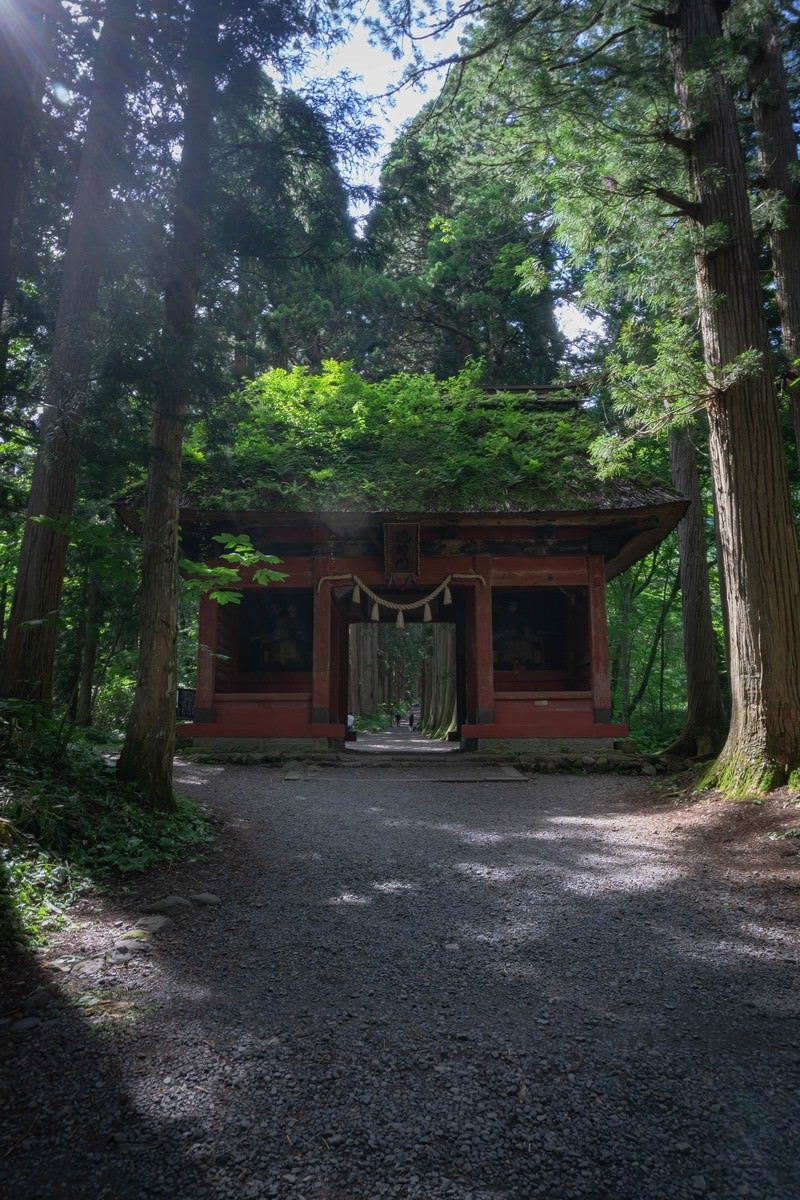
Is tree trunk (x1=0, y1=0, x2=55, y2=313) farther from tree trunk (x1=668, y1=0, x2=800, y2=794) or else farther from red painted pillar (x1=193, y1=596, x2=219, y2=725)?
red painted pillar (x1=193, y1=596, x2=219, y2=725)

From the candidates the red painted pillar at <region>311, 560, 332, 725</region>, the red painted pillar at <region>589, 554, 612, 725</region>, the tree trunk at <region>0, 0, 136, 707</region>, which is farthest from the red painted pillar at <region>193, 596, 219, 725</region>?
the red painted pillar at <region>589, 554, 612, 725</region>

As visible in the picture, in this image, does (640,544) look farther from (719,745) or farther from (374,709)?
(374,709)

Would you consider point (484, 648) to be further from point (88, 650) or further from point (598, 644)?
point (88, 650)

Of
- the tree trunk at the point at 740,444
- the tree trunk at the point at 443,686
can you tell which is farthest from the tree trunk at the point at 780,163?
the tree trunk at the point at 443,686

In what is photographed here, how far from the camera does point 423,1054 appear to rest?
2.20 meters

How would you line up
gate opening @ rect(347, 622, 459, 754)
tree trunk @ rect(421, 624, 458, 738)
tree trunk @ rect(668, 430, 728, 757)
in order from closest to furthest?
tree trunk @ rect(668, 430, 728, 757) → gate opening @ rect(347, 622, 459, 754) → tree trunk @ rect(421, 624, 458, 738)

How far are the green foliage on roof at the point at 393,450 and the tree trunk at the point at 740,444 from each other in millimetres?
3973

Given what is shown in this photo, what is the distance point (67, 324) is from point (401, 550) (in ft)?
20.6

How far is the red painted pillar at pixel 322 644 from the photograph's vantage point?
36.2ft

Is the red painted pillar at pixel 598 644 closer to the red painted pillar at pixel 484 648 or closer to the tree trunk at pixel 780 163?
the red painted pillar at pixel 484 648

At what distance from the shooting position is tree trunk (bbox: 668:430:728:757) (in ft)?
32.3

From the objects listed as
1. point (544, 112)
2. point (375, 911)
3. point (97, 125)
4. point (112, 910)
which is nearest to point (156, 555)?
point (112, 910)

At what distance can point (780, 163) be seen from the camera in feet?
24.8

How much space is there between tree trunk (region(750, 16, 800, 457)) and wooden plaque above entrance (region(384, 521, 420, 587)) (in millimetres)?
5332
